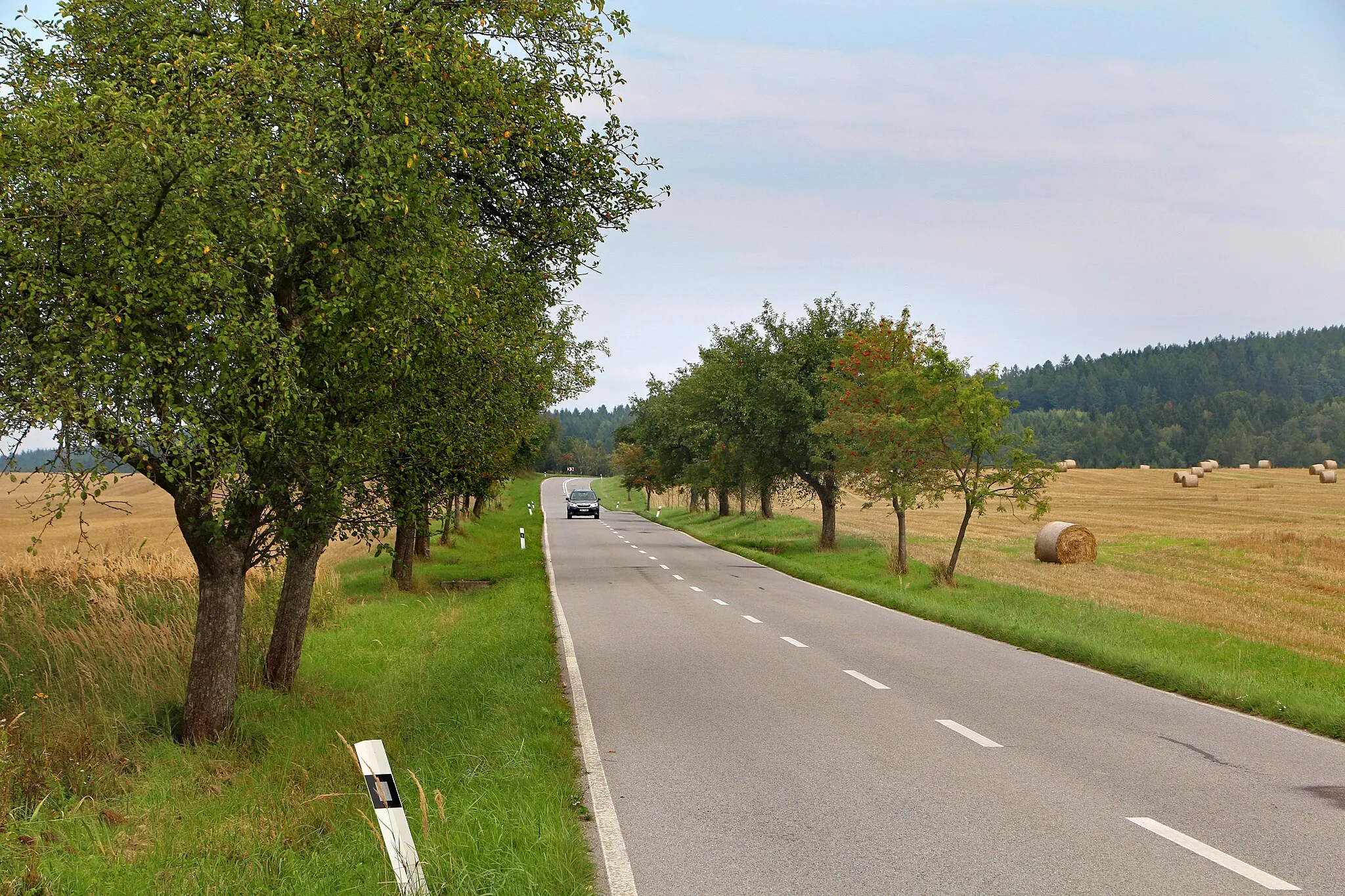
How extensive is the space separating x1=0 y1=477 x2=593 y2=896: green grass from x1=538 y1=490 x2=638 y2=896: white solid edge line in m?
0.13

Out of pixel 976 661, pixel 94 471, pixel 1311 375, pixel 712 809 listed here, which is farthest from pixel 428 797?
pixel 1311 375

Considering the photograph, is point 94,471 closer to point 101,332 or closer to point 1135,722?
point 101,332

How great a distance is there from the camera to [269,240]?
8539 millimetres

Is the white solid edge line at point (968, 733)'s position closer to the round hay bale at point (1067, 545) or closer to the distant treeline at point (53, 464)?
the distant treeline at point (53, 464)

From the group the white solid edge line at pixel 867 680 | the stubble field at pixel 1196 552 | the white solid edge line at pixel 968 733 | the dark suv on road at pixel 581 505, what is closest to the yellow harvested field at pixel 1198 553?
the stubble field at pixel 1196 552

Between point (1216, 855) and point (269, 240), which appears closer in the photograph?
point (1216, 855)

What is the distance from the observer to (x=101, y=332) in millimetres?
7125

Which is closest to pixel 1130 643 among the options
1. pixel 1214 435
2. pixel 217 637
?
pixel 217 637

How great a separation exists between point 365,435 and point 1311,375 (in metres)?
222

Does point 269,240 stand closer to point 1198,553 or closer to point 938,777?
point 938,777

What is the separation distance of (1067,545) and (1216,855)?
84.7 ft

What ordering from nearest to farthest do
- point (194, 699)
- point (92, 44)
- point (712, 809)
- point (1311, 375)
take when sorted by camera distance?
point (712, 809) < point (92, 44) < point (194, 699) < point (1311, 375)

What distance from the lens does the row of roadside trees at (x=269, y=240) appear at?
739 cm

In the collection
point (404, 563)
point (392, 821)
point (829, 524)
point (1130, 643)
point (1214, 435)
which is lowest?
point (1130, 643)
